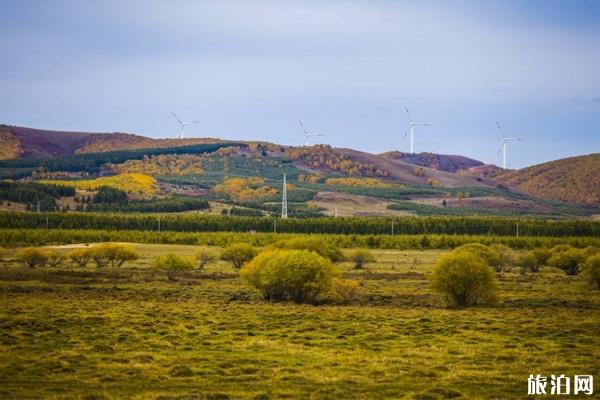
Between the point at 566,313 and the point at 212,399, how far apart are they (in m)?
38.7

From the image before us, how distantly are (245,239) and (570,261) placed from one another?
6591 cm

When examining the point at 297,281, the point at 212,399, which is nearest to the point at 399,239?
the point at 297,281

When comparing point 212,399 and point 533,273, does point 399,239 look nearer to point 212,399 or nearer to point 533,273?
point 533,273

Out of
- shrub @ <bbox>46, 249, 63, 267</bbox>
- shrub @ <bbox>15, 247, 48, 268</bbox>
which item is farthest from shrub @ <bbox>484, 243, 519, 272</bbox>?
shrub @ <bbox>15, 247, 48, 268</bbox>

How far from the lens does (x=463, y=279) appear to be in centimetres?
7250

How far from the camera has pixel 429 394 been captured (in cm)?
3462

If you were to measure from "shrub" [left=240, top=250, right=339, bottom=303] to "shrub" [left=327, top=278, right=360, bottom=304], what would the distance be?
0.66 meters

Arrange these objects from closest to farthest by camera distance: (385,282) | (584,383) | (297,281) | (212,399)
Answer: (212,399) < (584,383) < (297,281) < (385,282)

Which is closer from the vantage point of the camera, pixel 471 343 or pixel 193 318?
pixel 471 343

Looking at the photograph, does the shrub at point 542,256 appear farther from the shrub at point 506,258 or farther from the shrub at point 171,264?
the shrub at point 171,264

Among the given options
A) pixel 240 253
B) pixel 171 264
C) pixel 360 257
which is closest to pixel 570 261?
pixel 360 257

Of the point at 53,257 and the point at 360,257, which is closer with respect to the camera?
the point at 53,257

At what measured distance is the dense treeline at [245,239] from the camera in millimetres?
159750

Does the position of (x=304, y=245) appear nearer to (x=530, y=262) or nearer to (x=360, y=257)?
(x=360, y=257)
